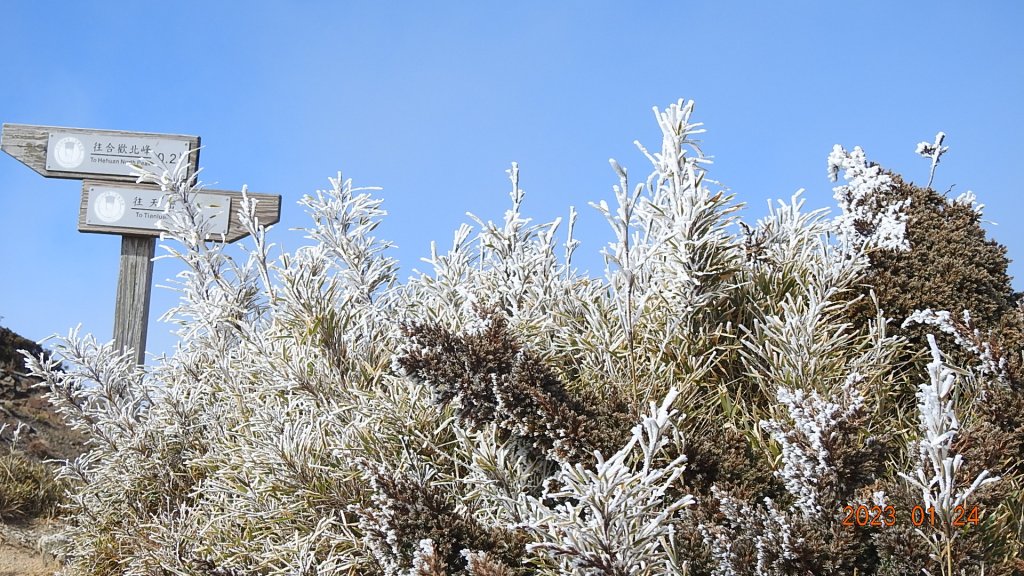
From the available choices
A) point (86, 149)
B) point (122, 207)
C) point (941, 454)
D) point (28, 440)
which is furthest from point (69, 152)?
point (941, 454)

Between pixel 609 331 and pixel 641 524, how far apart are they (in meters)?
1.14

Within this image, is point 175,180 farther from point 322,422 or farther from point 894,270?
point 894,270

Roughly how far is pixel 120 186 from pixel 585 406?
7181mm

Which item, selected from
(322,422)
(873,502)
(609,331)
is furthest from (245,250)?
(873,502)

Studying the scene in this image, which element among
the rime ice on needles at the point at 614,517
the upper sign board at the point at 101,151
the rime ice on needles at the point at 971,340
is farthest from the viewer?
the upper sign board at the point at 101,151

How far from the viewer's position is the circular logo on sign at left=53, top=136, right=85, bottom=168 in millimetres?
8328

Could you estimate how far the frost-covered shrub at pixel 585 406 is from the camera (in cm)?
242

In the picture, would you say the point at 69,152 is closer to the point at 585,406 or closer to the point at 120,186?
the point at 120,186

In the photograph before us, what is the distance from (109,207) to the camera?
26.8 feet

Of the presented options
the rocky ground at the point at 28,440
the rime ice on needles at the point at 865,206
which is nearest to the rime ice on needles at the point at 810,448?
the rime ice on needles at the point at 865,206
